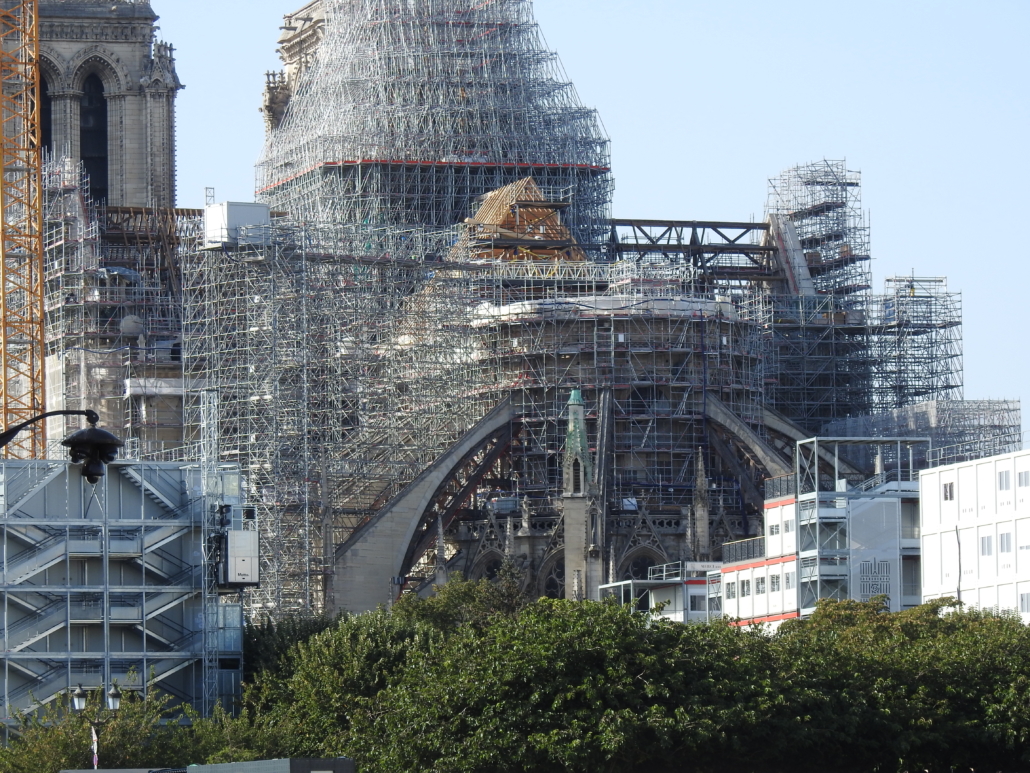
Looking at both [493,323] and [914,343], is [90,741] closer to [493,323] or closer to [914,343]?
[493,323]

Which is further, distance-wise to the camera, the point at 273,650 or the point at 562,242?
the point at 562,242

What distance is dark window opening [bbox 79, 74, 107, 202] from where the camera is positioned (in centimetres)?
18562

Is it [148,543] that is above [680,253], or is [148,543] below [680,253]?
below

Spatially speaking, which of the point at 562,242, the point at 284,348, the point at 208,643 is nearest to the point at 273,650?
the point at 208,643

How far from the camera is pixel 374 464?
14300cm

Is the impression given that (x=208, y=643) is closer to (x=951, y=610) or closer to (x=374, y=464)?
(x=951, y=610)

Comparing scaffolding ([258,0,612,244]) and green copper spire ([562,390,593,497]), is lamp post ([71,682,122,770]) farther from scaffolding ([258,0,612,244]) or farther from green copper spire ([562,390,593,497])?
scaffolding ([258,0,612,244])

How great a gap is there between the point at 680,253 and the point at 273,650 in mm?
75726

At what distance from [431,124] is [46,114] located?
3129 centimetres

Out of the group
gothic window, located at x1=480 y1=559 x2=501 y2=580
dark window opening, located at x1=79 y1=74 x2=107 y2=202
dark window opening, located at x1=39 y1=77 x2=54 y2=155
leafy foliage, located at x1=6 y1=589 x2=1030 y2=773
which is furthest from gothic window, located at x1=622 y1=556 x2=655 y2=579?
dark window opening, located at x1=79 y1=74 x2=107 y2=202

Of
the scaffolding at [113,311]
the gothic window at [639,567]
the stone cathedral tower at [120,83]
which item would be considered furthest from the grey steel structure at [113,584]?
the stone cathedral tower at [120,83]

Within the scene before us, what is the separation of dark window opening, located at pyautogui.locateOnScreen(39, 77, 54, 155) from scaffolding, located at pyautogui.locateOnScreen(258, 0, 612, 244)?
16.0 meters

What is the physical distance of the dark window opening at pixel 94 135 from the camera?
186m

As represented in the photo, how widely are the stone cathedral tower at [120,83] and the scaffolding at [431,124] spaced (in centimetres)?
977
